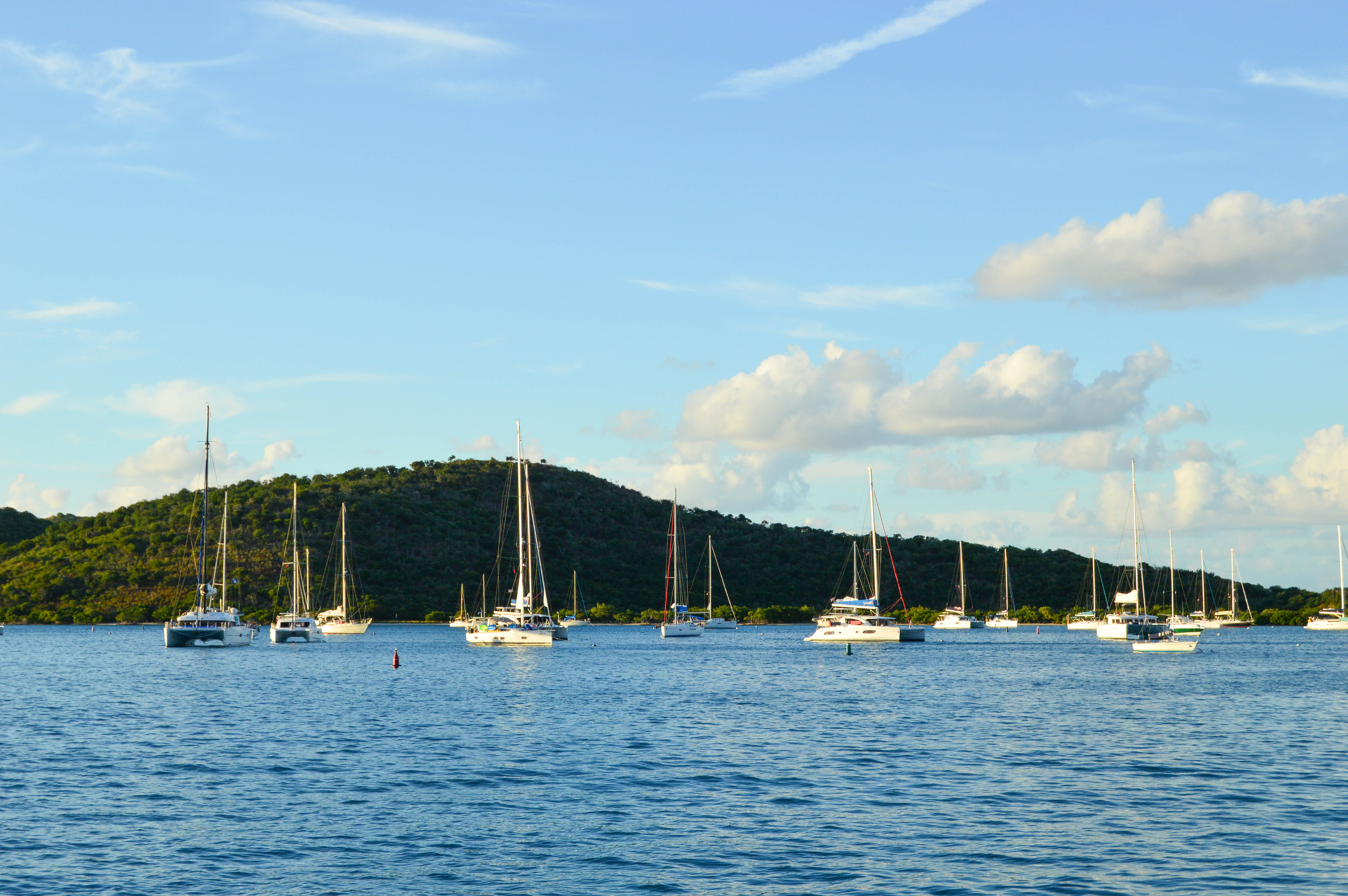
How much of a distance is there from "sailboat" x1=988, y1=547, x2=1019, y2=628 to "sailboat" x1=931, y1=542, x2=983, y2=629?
2439 mm

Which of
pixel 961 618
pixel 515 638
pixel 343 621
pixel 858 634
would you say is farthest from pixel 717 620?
pixel 515 638

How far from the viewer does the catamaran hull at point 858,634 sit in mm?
116625

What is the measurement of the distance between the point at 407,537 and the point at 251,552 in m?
23.6

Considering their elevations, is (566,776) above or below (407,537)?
below

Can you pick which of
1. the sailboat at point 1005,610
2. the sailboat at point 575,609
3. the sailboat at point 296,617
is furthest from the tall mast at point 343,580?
the sailboat at point 1005,610

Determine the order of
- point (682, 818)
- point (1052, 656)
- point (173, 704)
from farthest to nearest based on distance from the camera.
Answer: point (1052, 656)
point (173, 704)
point (682, 818)

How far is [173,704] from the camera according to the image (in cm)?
5728

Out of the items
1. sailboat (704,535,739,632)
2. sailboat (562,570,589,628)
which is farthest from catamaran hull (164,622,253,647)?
sailboat (704,535,739,632)

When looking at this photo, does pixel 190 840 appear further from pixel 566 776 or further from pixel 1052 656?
pixel 1052 656

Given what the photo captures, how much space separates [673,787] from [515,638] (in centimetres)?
7537

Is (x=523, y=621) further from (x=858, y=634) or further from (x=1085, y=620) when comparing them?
(x=1085, y=620)

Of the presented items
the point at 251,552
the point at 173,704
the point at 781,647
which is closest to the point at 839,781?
the point at 173,704

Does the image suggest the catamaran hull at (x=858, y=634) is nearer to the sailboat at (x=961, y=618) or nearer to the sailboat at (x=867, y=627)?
the sailboat at (x=867, y=627)

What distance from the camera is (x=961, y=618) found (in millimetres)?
163875
